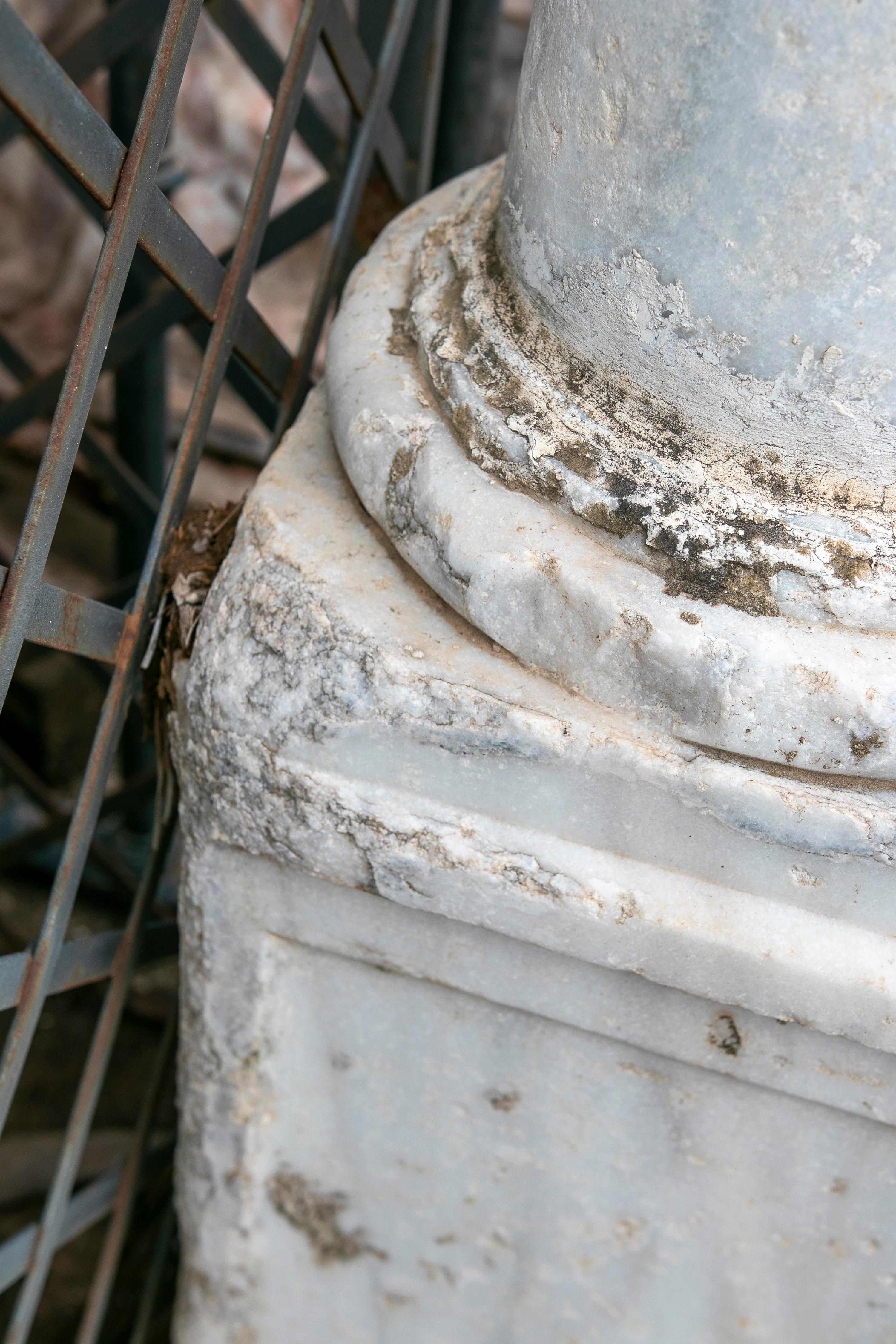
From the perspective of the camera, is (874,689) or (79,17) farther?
(79,17)

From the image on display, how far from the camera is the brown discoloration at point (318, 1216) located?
48.2 inches

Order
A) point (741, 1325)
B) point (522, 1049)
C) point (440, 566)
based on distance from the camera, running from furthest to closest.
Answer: point (741, 1325), point (522, 1049), point (440, 566)

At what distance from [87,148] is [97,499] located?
2.29 m

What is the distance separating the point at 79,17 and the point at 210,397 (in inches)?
105

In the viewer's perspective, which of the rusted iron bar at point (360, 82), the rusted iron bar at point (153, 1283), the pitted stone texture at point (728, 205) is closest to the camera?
the pitted stone texture at point (728, 205)

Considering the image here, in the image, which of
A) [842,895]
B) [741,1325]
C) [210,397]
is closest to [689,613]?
[842,895]

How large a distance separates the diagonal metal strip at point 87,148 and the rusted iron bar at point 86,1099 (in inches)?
22.2

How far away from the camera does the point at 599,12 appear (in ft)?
2.48

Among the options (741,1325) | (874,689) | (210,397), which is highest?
(210,397)

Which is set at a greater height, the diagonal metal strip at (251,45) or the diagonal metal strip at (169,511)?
the diagonal metal strip at (251,45)

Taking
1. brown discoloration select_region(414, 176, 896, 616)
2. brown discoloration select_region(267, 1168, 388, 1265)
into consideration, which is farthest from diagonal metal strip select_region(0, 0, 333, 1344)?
brown discoloration select_region(267, 1168, 388, 1265)

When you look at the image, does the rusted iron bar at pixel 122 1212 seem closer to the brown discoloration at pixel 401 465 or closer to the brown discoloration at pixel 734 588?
the brown discoloration at pixel 401 465

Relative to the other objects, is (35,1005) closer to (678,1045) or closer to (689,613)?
(678,1045)

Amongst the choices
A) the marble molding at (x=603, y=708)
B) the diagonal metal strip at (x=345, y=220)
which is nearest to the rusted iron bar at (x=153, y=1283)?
the marble molding at (x=603, y=708)
